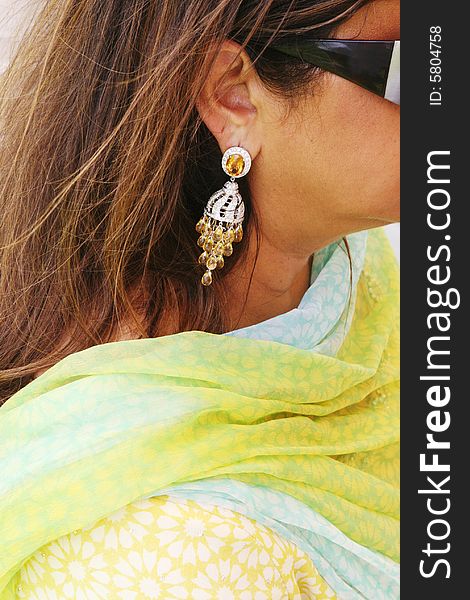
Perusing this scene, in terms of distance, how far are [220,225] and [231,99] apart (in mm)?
130

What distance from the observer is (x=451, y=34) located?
0.67 meters

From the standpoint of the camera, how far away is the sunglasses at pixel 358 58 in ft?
2.43

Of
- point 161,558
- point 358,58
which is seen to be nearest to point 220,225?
point 358,58

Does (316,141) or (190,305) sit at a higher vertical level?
(316,141)

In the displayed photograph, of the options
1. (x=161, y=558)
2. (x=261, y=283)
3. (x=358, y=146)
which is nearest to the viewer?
(x=161, y=558)

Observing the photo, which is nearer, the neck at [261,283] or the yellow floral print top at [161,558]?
the yellow floral print top at [161,558]

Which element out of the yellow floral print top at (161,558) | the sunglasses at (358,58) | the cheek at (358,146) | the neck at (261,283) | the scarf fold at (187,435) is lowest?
the yellow floral print top at (161,558)

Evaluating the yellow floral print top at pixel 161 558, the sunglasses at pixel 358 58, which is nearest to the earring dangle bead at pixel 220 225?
the sunglasses at pixel 358 58

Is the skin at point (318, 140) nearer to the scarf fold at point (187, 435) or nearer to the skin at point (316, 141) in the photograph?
the skin at point (316, 141)

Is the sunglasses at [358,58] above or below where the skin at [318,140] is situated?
above

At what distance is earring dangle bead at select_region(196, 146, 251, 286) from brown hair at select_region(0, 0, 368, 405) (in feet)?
0.06

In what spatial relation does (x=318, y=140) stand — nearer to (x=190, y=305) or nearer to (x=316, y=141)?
(x=316, y=141)

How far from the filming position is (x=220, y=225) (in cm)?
87

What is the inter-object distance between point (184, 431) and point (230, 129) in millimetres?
297
